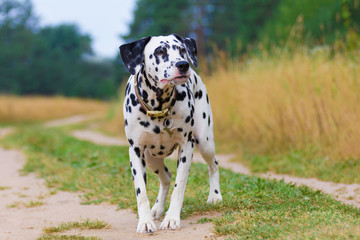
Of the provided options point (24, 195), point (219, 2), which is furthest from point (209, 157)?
point (219, 2)

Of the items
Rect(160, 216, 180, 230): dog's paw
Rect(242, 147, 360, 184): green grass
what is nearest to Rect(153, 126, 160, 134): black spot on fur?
Rect(160, 216, 180, 230): dog's paw

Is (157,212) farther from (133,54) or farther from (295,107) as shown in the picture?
(295,107)

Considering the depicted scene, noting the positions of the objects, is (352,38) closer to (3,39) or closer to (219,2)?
(219,2)

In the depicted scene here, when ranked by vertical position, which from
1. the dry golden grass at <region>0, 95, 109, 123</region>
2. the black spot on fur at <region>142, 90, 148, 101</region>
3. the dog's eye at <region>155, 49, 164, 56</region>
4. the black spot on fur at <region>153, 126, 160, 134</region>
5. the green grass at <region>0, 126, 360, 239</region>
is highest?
the dog's eye at <region>155, 49, 164, 56</region>

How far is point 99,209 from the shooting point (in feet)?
17.4

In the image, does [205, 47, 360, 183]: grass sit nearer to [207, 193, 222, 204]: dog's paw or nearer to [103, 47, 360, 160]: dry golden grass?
[103, 47, 360, 160]: dry golden grass

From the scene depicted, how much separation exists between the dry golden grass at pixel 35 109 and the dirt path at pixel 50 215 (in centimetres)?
1710

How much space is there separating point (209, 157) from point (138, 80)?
1.20 m

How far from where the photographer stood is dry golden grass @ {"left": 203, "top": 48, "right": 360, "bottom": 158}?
7.79m

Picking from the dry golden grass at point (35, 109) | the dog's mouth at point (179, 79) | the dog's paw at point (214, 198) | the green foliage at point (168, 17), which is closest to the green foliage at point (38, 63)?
the green foliage at point (168, 17)

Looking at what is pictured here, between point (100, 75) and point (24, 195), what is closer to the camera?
point (24, 195)

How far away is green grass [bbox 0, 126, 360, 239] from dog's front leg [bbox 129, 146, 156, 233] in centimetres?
56

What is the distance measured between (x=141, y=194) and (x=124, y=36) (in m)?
38.2

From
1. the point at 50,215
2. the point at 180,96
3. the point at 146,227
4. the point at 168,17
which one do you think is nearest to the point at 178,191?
the point at 146,227
